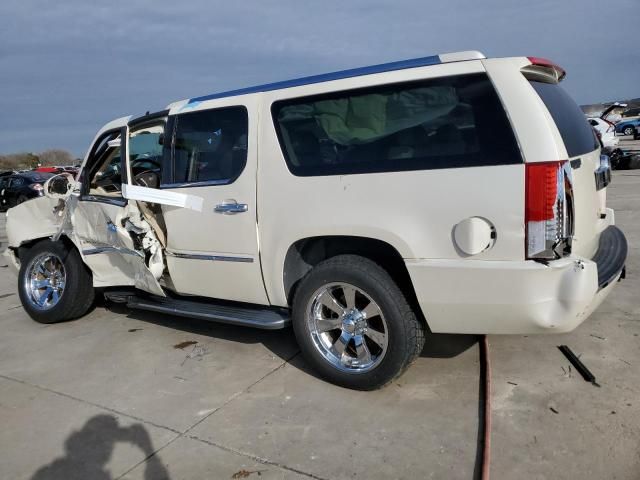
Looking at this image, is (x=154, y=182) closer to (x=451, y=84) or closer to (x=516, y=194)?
(x=451, y=84)

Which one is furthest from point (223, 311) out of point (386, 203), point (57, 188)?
point (57, 188)

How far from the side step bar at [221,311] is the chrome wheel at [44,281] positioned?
1032 mm

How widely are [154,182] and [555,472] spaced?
149 inches

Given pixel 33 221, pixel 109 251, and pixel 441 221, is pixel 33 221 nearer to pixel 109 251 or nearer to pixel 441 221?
pixel 109 251

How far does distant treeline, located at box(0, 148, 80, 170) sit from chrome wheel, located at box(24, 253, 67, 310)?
196ft

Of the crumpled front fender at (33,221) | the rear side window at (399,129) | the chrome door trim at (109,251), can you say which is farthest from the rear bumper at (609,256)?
the crumpled front fender at (33,221)

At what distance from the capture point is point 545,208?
2.80 metres

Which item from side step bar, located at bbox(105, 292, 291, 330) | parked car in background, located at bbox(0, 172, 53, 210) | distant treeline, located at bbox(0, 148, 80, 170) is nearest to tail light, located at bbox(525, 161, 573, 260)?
side step bar, located at bbox(105, 292, 291, 330)

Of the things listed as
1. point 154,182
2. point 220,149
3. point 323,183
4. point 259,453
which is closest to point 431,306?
point 323,183

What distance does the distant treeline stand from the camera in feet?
213

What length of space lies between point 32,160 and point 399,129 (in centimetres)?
7366

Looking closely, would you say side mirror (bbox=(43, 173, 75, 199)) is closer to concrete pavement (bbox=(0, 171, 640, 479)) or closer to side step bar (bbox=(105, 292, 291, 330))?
side step bar (bbox=(105, 292, 291, 330))

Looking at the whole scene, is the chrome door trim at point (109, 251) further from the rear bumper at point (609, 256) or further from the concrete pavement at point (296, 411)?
the rear bumper at point (609, 256)

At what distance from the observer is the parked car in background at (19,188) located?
19.8 metres
